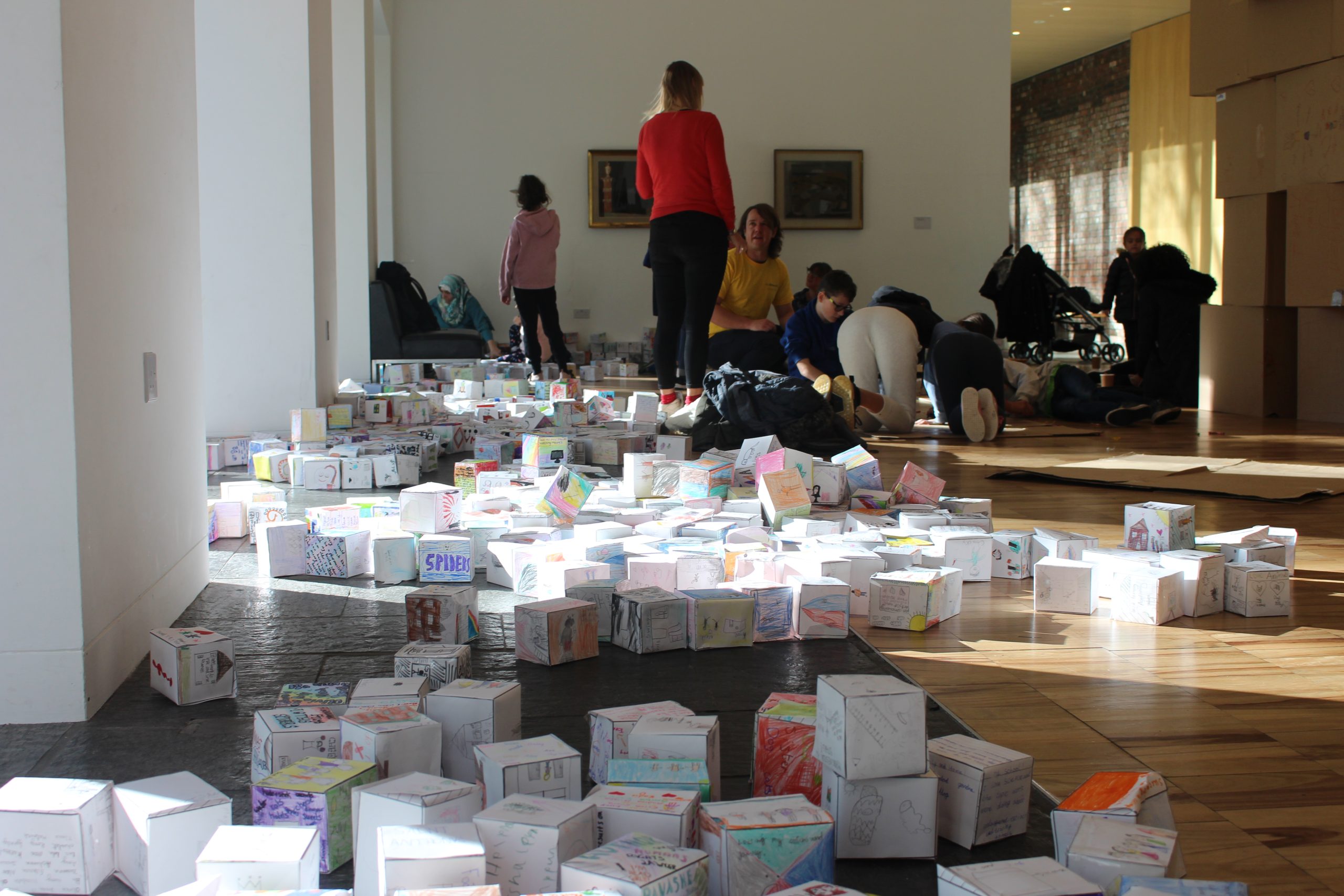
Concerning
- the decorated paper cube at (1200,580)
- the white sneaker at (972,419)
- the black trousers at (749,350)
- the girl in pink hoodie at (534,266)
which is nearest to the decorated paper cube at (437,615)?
the decorated paper cube at (1200,580)

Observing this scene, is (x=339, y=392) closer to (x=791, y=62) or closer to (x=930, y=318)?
(x=930, y=318)

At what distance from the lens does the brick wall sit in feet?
48.2

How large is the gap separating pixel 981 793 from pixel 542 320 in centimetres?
698

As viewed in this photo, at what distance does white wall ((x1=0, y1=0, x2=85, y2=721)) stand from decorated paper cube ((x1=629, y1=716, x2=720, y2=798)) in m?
0.88

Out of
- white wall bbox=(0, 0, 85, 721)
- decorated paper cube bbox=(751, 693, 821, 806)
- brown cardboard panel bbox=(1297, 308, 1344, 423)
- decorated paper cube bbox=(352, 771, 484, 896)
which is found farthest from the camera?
brown cardboard panel bbox=(1297, 308, 1344, 423)

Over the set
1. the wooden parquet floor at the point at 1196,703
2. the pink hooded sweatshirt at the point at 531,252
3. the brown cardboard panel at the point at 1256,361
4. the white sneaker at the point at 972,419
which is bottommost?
the wooden parquet floor at the point at 1196,703

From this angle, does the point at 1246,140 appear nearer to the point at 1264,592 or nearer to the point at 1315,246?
the point at 1315,246

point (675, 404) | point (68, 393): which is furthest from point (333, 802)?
point (675, 404)

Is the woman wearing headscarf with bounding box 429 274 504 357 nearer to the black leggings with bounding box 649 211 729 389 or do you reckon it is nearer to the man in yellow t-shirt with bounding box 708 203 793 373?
the man in yellow t-shirt with bounding box 708 203 793 373

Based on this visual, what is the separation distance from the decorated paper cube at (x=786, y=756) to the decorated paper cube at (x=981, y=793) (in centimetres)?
14

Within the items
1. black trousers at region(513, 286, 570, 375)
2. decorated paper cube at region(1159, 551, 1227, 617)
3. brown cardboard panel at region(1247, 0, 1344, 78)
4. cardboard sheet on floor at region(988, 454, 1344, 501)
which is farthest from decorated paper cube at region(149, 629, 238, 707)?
brown cardboard panel at region(1247, 0, 1344, 78)

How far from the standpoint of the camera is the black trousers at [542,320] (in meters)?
7.99

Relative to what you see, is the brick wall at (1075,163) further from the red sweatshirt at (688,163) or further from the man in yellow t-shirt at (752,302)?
the red sweatshirt at (688,163)

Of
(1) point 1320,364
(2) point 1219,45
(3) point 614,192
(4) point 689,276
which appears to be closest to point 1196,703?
(4) point 689,276
